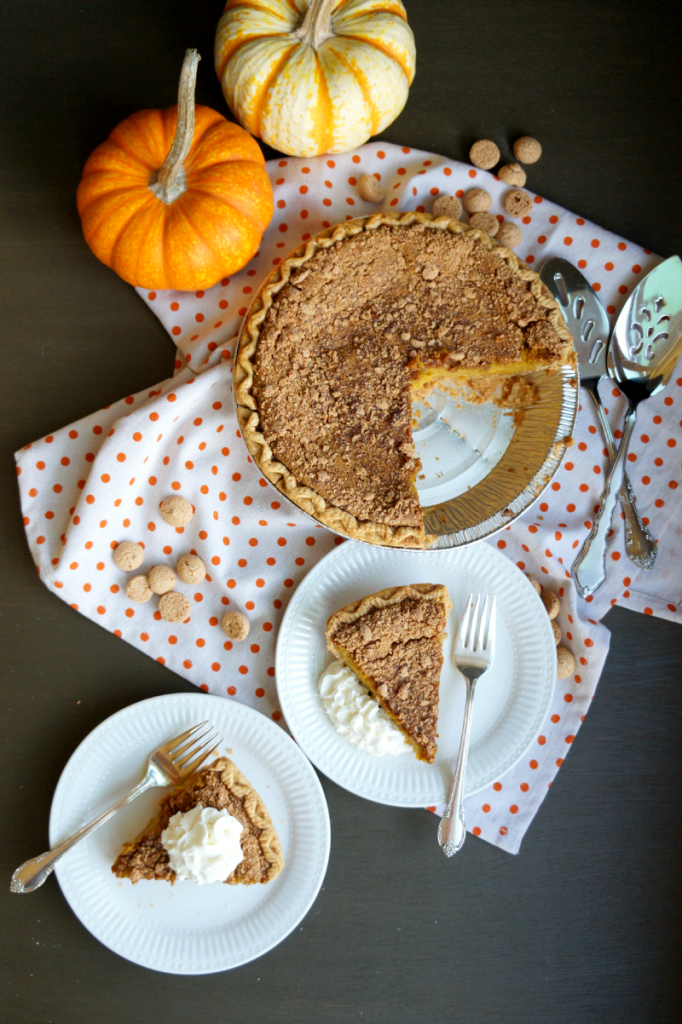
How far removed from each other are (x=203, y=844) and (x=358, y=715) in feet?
2.33

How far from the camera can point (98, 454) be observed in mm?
2672

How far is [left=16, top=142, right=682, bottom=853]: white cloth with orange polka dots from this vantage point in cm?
277

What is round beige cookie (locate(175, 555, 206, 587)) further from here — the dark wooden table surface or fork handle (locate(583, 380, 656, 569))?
fork handle (locate(583, 380, 656, 569))

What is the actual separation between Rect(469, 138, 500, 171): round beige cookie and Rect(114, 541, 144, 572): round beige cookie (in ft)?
6.79

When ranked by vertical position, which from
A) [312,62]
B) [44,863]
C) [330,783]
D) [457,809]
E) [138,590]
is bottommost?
[44,863]

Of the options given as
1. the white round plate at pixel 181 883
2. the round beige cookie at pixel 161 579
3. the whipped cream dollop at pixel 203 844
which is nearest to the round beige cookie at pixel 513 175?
the round beige cookie at pixel 161 579

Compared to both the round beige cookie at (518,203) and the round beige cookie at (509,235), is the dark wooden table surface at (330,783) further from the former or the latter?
the round beige cookie at (509,235)

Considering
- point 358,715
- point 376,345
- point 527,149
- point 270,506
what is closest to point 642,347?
point 527,149

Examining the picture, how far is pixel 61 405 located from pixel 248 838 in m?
1.85

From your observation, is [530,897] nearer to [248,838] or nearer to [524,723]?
[524,723]

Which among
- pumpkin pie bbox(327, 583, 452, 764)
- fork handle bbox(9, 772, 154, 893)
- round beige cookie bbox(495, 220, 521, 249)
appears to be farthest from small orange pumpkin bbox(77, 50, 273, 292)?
fork handle bbox(9, 772, 154, 893)

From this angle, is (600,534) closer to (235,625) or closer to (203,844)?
(235,625)

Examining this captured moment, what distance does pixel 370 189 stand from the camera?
279 centimetres

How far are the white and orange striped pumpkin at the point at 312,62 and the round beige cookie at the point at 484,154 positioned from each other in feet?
1.35
